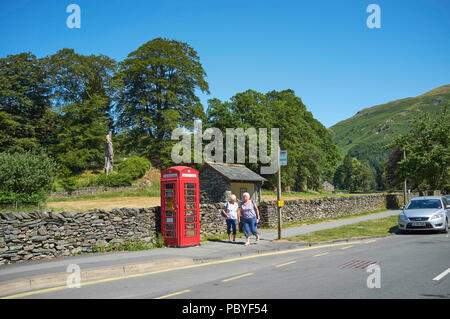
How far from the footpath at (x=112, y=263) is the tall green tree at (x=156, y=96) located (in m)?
34.6

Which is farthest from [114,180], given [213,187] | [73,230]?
[73,230]

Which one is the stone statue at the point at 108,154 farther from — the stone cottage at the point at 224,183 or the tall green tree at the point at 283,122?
the stone cottage at the point at 224,183

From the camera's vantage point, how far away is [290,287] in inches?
260

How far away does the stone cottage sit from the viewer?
21.0 m

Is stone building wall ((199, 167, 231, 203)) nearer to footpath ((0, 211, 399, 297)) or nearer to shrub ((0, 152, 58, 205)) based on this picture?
footpath ((0, 211, 399, 297))

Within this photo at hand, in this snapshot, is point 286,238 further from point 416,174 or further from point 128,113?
point 128,113

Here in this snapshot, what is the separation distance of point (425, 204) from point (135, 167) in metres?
34.9

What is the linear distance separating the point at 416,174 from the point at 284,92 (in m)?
30.0

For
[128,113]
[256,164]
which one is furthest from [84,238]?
[128,113]

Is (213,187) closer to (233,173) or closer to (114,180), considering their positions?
(233,173)

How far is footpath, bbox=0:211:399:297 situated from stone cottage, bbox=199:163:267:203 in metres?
7.71

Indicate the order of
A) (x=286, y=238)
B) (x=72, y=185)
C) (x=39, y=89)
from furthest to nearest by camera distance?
(x=39, y=89), (x=72, y=185), (x=286, y=238)
